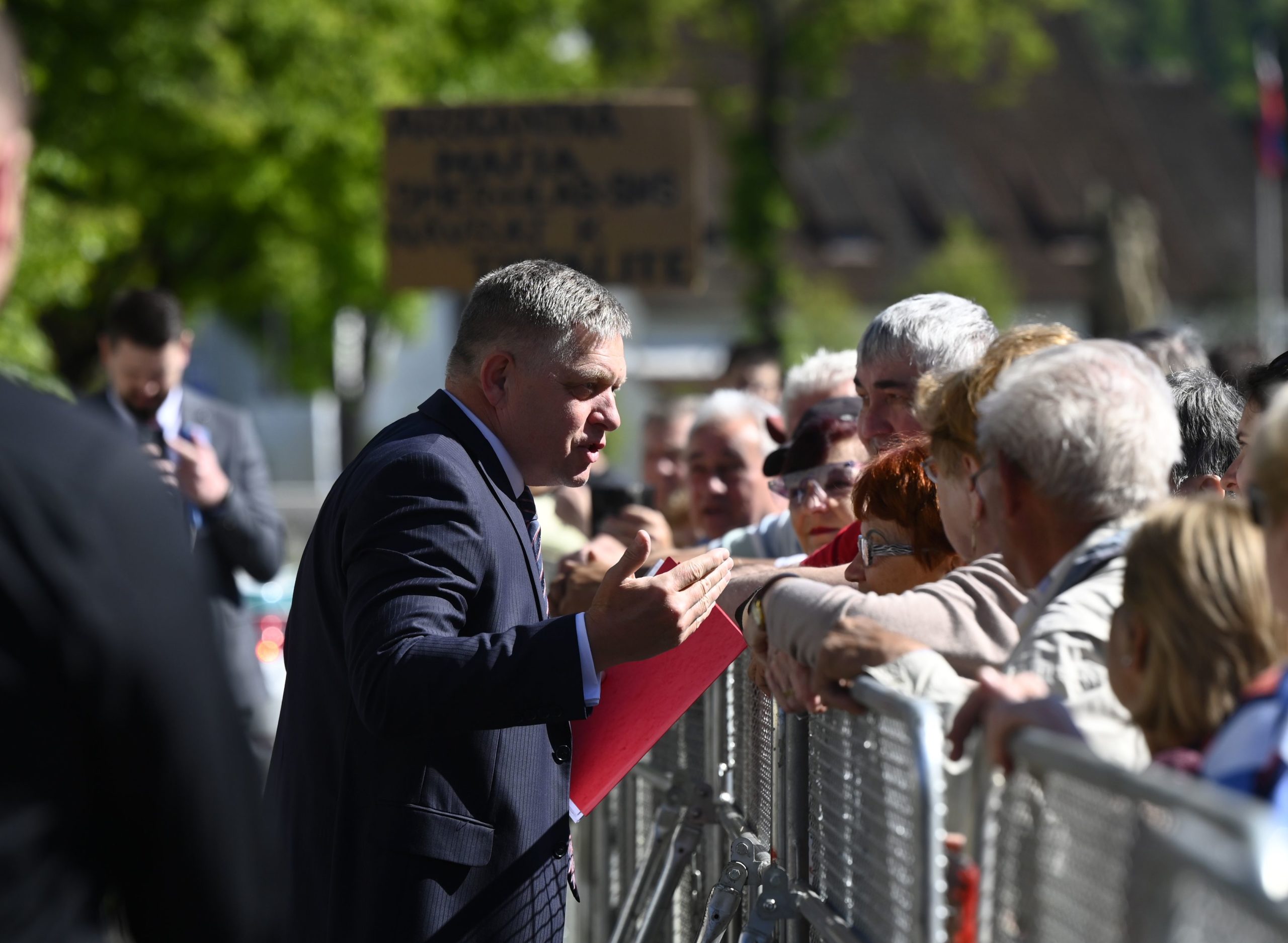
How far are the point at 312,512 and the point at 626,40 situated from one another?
1062 cm

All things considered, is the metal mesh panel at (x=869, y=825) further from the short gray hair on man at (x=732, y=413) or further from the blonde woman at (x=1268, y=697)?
the short gray hair on man at (x=732, y=413)

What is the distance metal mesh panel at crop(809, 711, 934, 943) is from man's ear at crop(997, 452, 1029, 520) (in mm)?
379

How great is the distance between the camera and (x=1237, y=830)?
1431 millimetres

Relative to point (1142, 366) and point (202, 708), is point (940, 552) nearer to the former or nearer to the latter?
point (1142, 366)

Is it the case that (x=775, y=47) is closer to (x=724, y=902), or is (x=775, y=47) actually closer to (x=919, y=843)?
(x=724, y=902)

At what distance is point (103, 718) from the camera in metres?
1.59

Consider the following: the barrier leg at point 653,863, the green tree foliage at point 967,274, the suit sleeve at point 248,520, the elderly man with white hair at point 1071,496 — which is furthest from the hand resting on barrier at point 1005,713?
the green tree foliage at point 967,274

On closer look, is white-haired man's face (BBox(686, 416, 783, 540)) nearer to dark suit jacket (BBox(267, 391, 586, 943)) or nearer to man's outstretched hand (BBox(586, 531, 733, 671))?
dark suit jacket (BBox(267, 391, 586, 943))

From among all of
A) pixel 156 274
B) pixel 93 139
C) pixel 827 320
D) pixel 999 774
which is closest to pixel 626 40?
pixel 827 320

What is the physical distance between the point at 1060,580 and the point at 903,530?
845 mm

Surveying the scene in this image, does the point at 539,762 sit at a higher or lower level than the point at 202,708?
lower

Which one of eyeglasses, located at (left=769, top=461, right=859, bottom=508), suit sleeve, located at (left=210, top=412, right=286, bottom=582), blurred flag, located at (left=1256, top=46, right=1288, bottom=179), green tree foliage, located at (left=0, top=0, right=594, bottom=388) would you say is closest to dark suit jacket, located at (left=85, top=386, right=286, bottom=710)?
suit sleeve, located at (left=210, top=412, right=286, bottom=582)

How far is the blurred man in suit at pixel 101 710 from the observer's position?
1.58m

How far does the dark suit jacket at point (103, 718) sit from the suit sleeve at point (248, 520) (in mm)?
4253
